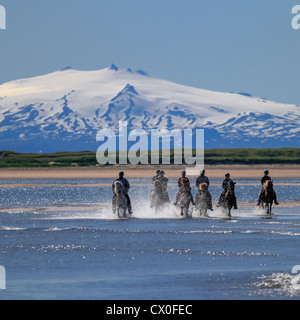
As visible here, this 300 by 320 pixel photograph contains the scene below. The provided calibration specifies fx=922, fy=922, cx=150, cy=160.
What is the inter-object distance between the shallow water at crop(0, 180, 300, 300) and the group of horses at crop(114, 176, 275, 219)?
0.70 meters

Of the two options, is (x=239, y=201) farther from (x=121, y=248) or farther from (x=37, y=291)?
(x=37, y=291)

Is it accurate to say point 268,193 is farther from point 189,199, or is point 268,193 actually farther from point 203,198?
point 189,199

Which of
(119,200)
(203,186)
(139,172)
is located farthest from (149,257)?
(139,172)

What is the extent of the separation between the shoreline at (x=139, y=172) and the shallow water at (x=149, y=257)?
67624 mm

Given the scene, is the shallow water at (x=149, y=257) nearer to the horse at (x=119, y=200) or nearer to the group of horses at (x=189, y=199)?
the horse at (x=119, y=200)

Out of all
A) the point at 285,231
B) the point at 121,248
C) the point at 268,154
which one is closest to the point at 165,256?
the point at 121,248

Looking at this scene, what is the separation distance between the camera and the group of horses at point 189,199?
4069cm

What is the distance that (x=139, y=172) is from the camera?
387 ft

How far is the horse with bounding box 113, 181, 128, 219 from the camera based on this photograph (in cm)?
4040

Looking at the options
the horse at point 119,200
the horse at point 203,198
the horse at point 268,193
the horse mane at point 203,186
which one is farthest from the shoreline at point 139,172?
the horse mane at point 203,186

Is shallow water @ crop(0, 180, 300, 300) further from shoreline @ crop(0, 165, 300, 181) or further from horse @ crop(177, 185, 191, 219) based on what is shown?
shoreline @ crop(0, 165, 300, 181)

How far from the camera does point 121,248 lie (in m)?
28.4

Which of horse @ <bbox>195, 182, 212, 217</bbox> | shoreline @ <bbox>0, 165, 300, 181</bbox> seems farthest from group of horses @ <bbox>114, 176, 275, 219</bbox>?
shoreline @ <bbox>0, 165, 300, 181</bbox>
